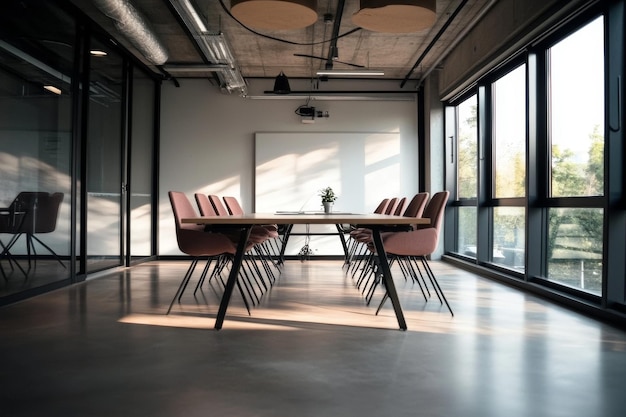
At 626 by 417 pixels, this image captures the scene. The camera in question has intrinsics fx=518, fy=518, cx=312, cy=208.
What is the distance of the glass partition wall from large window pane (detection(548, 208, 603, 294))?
4860 mm

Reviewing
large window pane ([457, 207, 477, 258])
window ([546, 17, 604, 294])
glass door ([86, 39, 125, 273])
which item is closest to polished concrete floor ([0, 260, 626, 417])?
window ([546, 17, 604, 294])

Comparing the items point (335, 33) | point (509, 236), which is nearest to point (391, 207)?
point (509, 236)

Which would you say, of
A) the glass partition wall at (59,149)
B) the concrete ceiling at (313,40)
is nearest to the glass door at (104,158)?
the glass partition wall at (59,149)

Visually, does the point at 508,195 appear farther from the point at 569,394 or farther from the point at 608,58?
the point at 569,394

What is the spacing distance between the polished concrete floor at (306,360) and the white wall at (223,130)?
456 cm

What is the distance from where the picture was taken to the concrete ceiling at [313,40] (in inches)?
239

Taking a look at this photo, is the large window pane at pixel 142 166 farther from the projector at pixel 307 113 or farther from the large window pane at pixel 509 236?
the large window pane at pixel 509 236

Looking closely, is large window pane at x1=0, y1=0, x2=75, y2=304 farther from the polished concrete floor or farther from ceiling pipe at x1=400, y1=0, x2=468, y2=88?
ceiling pipe at x1=400, y1=0, x2=468, y2=88

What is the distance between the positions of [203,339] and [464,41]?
225 inches

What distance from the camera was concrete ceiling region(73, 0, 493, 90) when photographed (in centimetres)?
608

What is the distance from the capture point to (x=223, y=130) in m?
9.16

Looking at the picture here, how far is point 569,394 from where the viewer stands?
2.24 metres

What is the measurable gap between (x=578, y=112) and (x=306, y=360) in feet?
11.5

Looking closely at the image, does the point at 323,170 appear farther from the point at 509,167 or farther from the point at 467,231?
the point at 509,167
